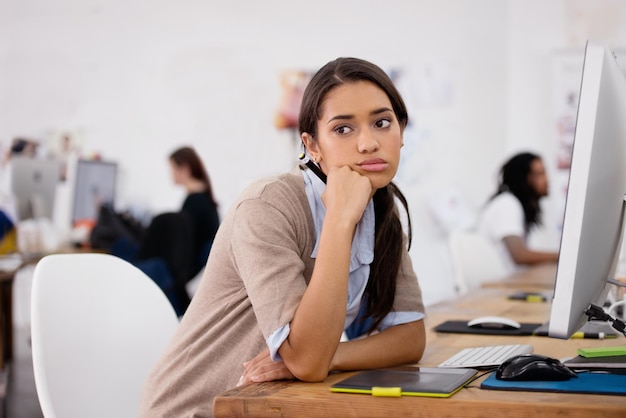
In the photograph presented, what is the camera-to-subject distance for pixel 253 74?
6.41 m

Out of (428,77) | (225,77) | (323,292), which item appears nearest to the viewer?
(323,292)

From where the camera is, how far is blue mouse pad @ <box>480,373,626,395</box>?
106 cm

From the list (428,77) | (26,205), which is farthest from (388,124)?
(428,77)

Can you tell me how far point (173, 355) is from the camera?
56.0 inches

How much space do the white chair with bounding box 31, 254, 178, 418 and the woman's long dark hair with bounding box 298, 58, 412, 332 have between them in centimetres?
45

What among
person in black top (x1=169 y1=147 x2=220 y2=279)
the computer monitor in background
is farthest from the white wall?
person in black top (x1=169 y1=147 x2=220 y2=279)

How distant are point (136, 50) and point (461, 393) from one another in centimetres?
609

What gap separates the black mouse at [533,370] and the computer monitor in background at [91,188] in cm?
440

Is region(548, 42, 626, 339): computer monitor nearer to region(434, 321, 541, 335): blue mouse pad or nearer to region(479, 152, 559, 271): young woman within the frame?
region(434, 321, 541, 335): blue mouse pad

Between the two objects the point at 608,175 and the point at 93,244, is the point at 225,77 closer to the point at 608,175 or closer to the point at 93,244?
the point at 93,244

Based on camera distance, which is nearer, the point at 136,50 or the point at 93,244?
the point at 93,244

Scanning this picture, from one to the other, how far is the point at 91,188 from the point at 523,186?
2825 mm

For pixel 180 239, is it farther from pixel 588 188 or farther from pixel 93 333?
pixel 588 188

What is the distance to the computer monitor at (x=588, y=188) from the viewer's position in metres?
1.02
